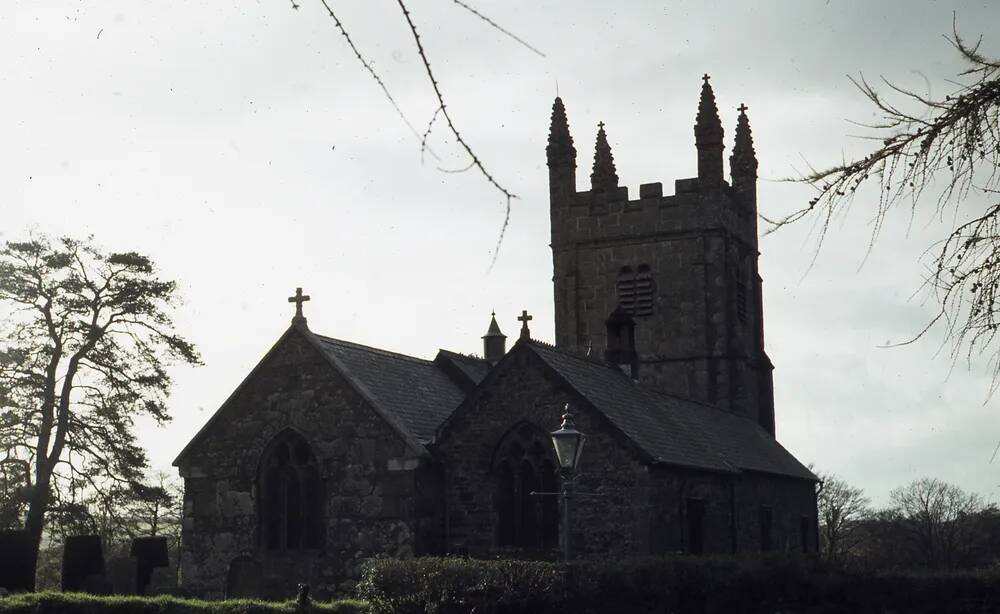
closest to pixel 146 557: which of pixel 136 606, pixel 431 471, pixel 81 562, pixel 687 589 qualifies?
Answer: pixel 81 562

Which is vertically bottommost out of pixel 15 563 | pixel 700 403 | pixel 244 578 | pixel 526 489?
pixel 244 578

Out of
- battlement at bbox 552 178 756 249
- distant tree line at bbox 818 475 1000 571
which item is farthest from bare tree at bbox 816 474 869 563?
battlement at bbox 552 178 756 249

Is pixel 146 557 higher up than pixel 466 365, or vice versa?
pixel 466 365

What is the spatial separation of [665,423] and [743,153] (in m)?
23.0

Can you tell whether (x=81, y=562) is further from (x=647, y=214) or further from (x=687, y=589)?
(x=647, y=214)

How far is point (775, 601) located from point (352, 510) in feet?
34.6

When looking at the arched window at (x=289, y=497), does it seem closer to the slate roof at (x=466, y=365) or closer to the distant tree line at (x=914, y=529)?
the slate roof at (x=466, y=365)

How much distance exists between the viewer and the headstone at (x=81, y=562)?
2956 centimetres

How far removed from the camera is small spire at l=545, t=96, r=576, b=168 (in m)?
51.9

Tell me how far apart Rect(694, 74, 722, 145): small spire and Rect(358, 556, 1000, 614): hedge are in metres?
30.1

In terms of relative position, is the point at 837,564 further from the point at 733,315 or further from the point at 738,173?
the point at 738,173

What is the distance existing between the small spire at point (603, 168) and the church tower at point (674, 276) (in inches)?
2.5

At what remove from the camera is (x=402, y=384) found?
32062 mm

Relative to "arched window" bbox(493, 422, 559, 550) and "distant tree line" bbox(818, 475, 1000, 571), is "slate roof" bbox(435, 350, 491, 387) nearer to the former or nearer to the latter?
Result: "arched window" bbox(493, 422, 559, 550)
